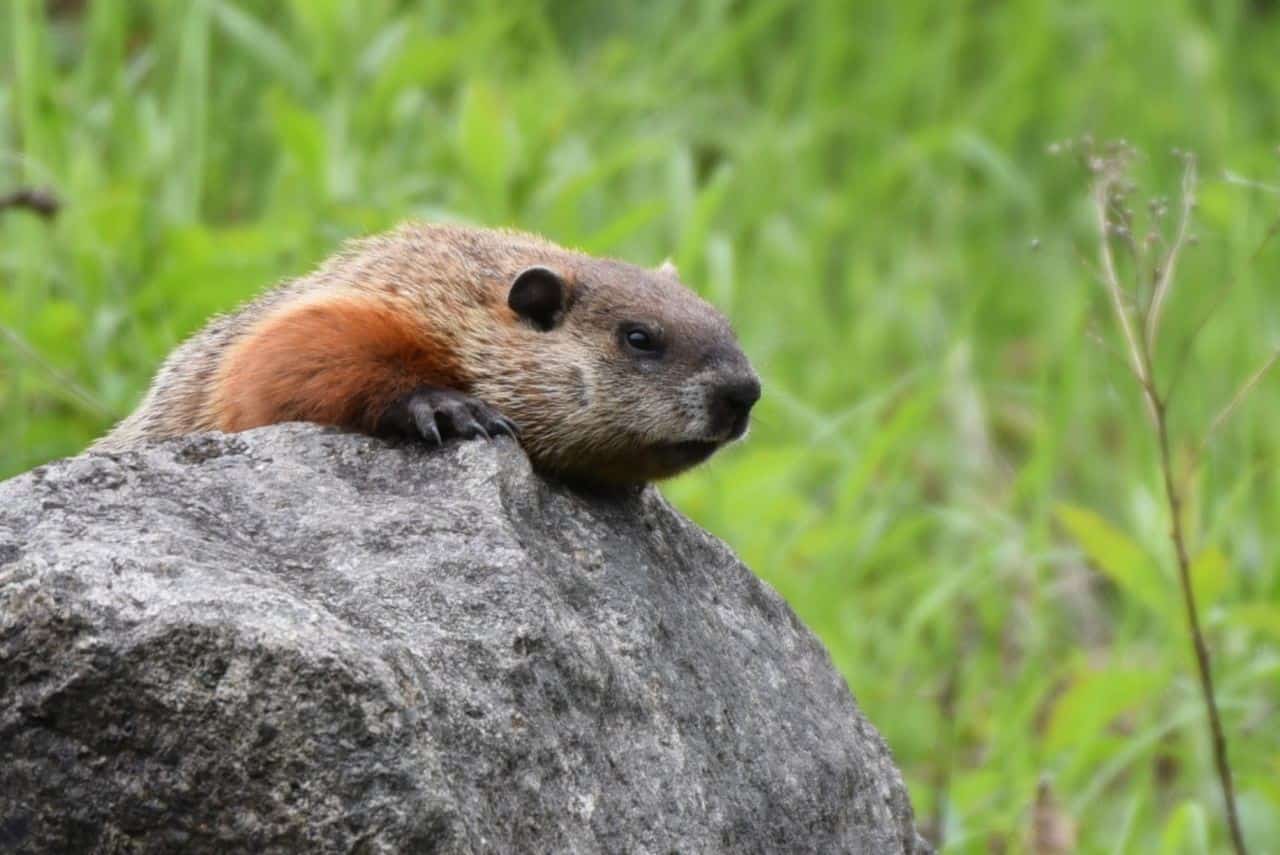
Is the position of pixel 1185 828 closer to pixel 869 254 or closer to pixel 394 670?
pixel 394 670

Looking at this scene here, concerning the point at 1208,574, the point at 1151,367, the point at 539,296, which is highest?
the point at 1151,367

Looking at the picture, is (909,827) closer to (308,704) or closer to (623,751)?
(623,751)

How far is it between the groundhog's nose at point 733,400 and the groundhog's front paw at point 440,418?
1.79ft

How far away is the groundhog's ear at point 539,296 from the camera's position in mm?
4102

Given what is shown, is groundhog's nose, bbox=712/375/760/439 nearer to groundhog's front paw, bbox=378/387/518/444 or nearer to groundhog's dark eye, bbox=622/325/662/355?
groundhog's dark eye, bbox=622/325/662/355

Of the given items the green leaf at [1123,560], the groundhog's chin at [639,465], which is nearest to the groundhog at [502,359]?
the groundhog's chin at [639,465]

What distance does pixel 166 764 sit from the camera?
2.47 metres

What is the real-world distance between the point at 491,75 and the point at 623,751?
6236 mm

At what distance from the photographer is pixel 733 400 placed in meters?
3.95

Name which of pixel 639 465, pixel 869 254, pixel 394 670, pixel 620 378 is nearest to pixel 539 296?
pixel 620 378

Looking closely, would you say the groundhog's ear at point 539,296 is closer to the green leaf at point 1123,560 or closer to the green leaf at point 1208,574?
the green leaf at point 1123,560

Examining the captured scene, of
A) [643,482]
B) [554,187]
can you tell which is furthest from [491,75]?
[643,482]

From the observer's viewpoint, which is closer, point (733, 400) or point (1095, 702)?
point (733, 400)

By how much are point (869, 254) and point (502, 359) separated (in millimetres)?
5784
